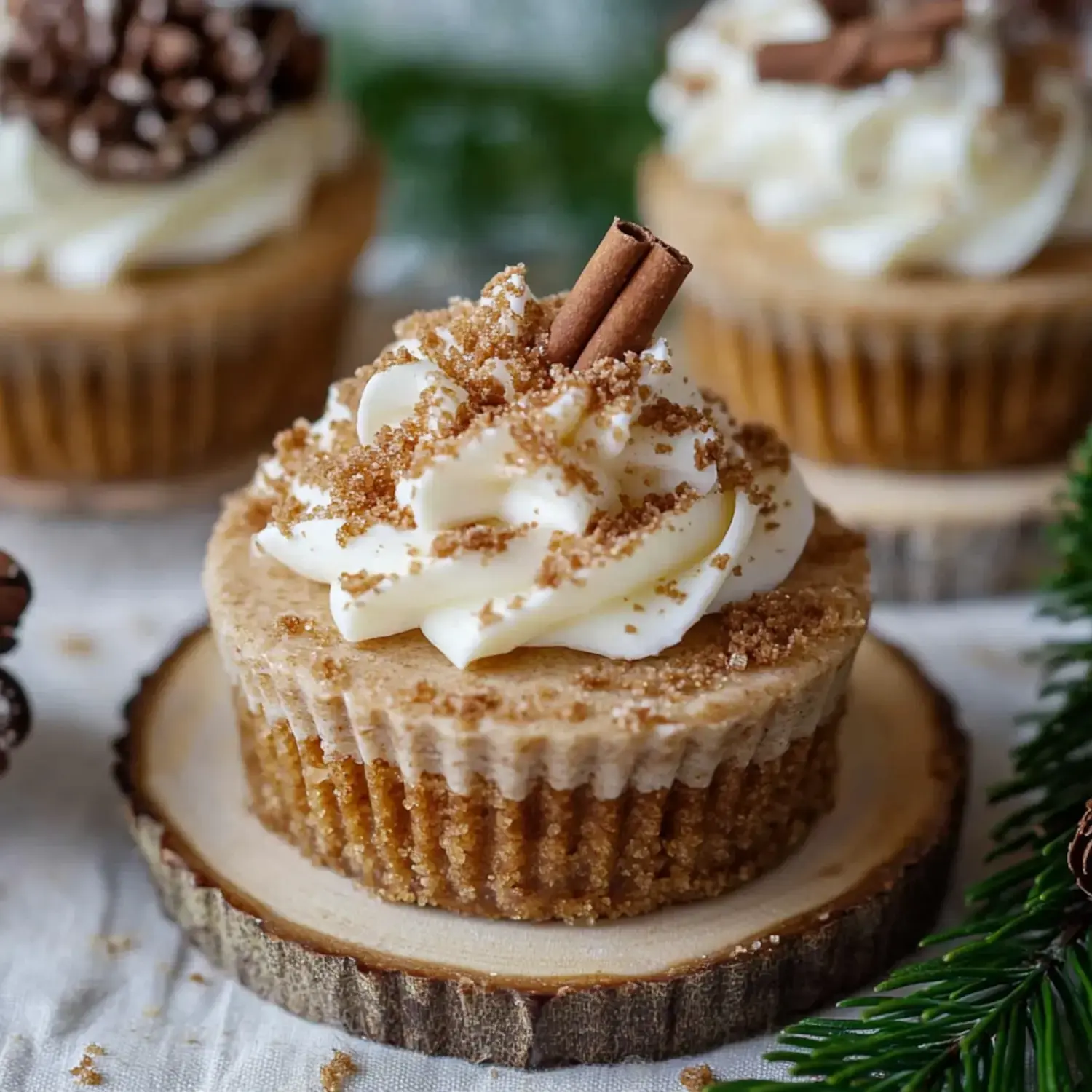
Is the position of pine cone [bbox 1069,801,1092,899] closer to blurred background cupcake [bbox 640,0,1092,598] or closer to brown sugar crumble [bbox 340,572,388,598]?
brown sugar crumble [bbox 340,572,388,598]

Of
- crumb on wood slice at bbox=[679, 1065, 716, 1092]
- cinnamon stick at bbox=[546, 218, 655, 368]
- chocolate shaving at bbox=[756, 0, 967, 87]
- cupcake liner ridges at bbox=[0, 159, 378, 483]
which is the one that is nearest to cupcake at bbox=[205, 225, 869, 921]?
cinnamon stick at bbox=[546, 218, 655, 368]

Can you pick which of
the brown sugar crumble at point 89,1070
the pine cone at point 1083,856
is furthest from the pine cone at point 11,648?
the pine cone at point 1083,856

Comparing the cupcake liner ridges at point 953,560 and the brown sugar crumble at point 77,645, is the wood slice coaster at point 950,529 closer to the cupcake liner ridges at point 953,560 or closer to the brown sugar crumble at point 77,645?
the cupcake liner ridges at point 953,560

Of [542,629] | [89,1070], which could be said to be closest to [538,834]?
[542,629]

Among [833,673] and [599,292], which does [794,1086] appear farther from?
[599,292]

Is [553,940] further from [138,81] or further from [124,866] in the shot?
[138,81]

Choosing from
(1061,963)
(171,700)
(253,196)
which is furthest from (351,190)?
(1061,963)
